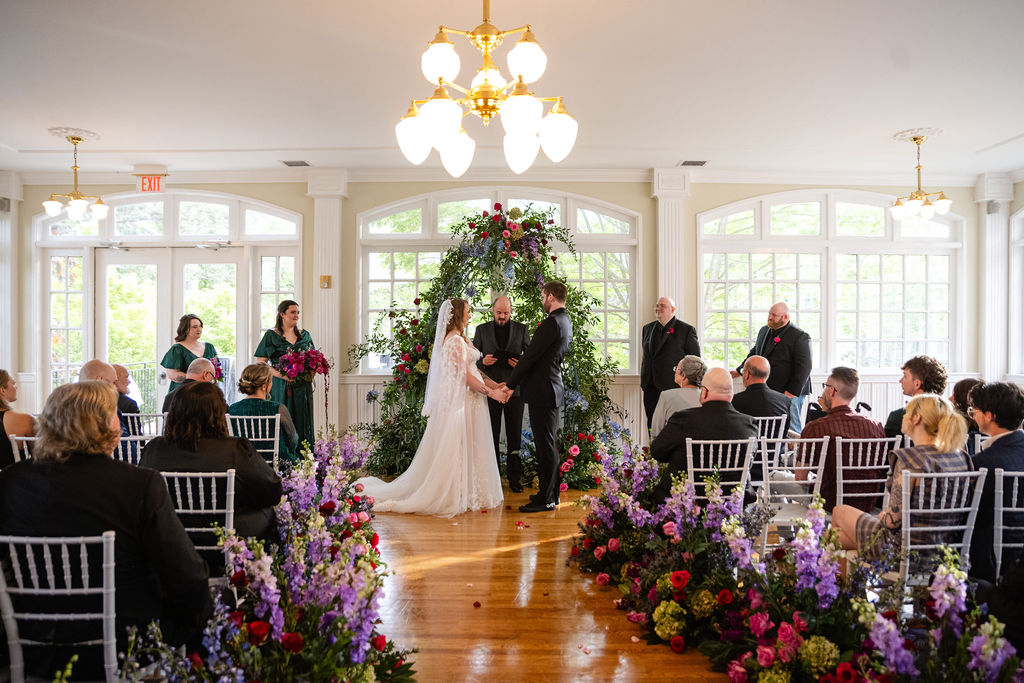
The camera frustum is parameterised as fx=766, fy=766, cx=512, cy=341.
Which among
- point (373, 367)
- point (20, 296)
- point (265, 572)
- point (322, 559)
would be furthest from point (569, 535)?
point (20, 296)

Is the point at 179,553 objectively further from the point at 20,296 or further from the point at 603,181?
the point at 20,296

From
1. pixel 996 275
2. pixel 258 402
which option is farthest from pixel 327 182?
pixel 996 275

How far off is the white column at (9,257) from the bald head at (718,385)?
7.68 metres

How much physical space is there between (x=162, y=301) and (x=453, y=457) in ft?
14.5

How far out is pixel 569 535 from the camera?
500 cm

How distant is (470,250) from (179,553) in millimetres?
5156

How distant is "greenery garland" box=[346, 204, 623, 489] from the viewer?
6.91 m

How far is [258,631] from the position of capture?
1990 millimetres

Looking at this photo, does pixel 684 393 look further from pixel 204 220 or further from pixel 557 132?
pixel 204 220

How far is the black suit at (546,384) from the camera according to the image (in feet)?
18.3

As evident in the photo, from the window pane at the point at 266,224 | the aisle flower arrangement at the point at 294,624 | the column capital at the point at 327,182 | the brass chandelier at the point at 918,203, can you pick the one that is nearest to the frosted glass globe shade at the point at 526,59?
the aisle flower arrangement at the point at 294,624

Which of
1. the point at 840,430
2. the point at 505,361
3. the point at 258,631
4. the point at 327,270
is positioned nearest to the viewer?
the point at 258,631

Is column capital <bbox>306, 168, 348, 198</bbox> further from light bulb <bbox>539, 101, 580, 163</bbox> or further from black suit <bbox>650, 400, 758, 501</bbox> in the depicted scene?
black suit <bbox>650, 400, 758, 501</bbox>

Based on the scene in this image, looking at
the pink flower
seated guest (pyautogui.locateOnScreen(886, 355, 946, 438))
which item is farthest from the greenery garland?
the pink flower
